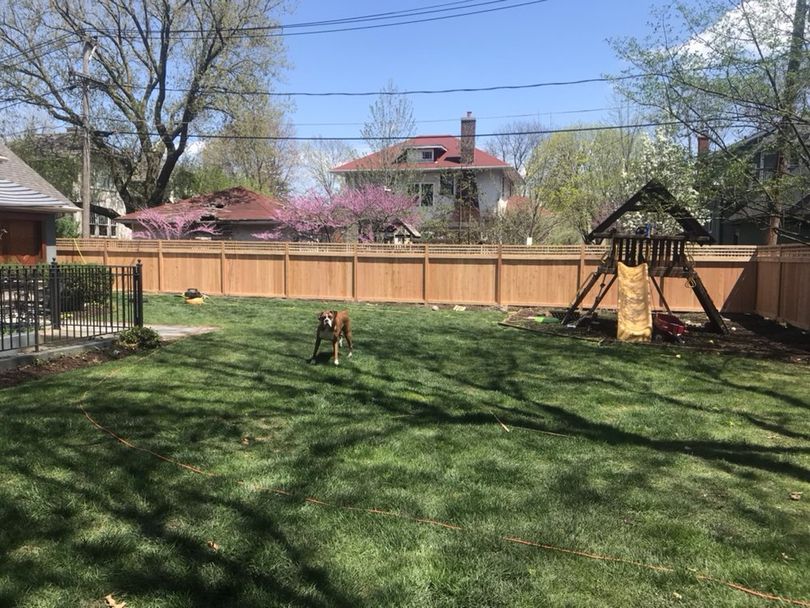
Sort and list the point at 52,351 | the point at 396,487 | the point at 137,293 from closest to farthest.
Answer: the point at 396,487, the point at 52,351, the point at 137,293

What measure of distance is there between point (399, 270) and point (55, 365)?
36.8 ft

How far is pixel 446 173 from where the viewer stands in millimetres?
31047

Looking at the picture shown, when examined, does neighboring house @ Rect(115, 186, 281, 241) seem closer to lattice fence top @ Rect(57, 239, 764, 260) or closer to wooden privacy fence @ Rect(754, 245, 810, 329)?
lattice fence top @ Rect(57, 239, 764, 260)

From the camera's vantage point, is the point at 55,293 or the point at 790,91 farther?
the point at 55,293

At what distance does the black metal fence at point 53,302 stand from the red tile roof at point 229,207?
1579 centimetres

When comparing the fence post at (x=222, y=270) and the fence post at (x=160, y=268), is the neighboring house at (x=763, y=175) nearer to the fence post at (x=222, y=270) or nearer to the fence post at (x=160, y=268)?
the fence post at (x=222, y=270)

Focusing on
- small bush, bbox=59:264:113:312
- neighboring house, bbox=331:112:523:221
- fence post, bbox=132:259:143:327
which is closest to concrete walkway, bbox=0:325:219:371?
fence post, bbox=132:259:143:327

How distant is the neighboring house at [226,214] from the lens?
1051 inches

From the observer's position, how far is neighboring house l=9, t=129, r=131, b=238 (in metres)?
28.6

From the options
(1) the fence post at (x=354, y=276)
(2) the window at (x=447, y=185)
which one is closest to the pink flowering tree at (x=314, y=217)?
(1) the fence post at (x=354, y=276)

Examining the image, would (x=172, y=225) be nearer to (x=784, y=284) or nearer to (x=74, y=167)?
(x=74, y=167)

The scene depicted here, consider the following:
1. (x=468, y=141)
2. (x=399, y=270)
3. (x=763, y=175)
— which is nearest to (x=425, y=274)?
(x=399, y=270)

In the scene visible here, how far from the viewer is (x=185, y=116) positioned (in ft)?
94.5

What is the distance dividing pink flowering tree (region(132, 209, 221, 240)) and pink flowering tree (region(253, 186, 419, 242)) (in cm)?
387
